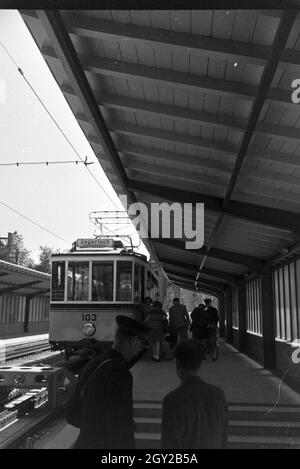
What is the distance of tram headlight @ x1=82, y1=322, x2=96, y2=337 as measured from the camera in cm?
970

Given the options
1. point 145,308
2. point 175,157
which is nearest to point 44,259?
point 145,308

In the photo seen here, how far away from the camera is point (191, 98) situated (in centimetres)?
498

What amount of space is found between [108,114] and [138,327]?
3.77 meters

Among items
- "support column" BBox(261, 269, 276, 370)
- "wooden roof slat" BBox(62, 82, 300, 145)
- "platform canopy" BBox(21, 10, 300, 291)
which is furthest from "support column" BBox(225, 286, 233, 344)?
"wooden roof slat" BBox(62, 82, 300, 145)

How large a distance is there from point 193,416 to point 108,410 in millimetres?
389

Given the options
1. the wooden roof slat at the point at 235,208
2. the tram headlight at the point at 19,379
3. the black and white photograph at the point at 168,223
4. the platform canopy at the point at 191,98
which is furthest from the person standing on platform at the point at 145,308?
the tram headlight at the point at 19,379

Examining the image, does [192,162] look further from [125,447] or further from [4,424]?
[125,447]

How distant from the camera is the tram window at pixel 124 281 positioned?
32.4 ft

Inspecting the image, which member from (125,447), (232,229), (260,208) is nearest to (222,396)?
(125,447)

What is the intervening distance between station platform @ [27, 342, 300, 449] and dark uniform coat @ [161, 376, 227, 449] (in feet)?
3.55

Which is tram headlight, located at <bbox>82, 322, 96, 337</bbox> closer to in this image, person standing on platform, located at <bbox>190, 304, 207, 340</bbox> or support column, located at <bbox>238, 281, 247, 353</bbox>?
person standing on platform, located at <bbox>190, 304, 207, 340</bbox>

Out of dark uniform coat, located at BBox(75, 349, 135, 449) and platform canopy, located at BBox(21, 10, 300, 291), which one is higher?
platform canopy, located at BBox(21, 10, 300, 291)

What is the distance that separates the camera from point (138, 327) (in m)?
2.62

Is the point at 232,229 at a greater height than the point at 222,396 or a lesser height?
greater
